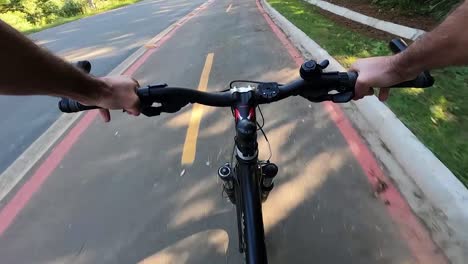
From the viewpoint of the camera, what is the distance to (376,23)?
898 centimetres

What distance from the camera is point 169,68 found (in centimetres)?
816

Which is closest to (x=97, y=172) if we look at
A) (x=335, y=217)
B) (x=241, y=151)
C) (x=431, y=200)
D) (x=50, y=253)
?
(x=50, y=253)

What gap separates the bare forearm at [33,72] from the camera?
1102 mm

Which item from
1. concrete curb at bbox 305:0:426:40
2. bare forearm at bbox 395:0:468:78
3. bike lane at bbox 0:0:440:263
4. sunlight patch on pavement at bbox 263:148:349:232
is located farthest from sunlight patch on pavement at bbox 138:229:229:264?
concrete curb at bbox 305:0:426:40

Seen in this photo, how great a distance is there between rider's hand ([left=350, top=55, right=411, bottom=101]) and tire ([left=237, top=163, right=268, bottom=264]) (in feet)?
2.07

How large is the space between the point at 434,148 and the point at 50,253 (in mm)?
3655

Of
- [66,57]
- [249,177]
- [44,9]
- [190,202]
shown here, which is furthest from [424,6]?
[44,9]

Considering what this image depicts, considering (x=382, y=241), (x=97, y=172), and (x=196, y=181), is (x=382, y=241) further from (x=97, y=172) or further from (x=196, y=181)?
(x=97, y=172)

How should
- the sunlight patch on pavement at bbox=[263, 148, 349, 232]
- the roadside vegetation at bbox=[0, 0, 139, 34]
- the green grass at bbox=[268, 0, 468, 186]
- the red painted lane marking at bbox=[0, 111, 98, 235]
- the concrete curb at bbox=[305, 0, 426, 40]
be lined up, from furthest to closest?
the roadside vegetation at bbox=[0, 0, 139, 34], the concrete curb at bbox=[305, 0, 426, 40], the red painted lane marking at bbox=[0, 111, 98, 235], the green grass at bbox=[268, 0, 468, 186], the sunlight patch on pavement at bbox=[263, 148, 349, 232]

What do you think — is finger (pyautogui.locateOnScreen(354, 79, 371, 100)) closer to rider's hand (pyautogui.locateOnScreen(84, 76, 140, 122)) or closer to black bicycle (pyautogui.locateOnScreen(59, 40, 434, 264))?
black bicycle (pyautogui.locateOnScreen(59, 40, 434, 264))

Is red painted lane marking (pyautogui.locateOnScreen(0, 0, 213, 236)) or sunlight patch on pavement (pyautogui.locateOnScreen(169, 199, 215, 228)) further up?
sunlight patch on pavement (pyautogui.locateOnScreen(169, 199, 215, 228))

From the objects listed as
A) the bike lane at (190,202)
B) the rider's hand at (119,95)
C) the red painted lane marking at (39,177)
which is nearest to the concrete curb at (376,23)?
the bike lane at (190,202)

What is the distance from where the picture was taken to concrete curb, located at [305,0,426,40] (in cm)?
728

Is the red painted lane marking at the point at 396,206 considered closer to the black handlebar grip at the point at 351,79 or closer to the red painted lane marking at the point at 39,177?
the black handlebar grip at the point at 351,79
